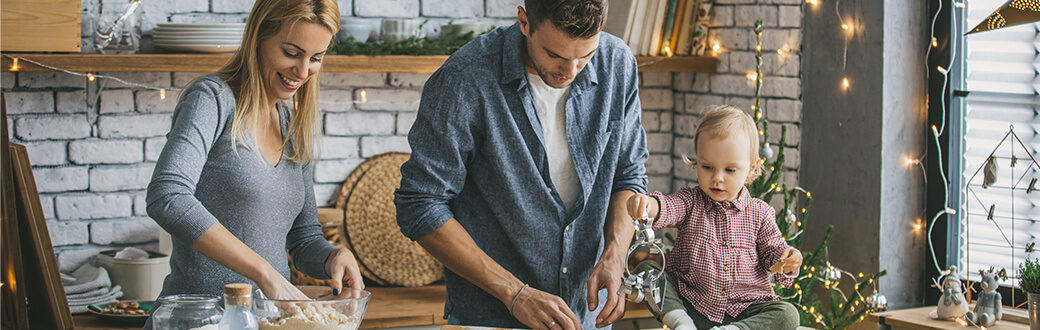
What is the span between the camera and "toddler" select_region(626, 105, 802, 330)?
185 cm

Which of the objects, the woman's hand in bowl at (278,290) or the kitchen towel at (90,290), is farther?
the kitchen towel at (90,290)

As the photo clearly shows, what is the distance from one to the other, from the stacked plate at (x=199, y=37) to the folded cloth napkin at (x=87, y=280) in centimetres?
75

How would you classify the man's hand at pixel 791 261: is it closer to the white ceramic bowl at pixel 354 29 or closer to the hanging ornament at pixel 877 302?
the hanging ornament at pixel 877 302

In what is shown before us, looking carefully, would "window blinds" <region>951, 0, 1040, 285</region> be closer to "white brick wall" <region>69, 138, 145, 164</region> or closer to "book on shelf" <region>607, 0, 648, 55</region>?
"book on shelf" <region>607, 0, 648, 55</region>

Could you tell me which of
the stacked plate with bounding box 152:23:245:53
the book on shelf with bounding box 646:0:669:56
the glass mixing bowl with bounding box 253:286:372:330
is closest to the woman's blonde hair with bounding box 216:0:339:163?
the glass mixing bowl with bounding box 253:286:372:330

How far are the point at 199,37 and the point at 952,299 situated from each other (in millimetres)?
2347

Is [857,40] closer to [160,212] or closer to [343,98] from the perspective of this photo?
[343,98]

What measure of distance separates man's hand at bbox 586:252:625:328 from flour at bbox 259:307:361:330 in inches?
22.1

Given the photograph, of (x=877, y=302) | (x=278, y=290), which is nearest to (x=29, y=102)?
(x=278, y=290)

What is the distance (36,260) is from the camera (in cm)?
257

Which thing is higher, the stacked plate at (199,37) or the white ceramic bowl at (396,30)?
the white ceramic bowl at (396,30)

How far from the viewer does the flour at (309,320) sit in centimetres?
130

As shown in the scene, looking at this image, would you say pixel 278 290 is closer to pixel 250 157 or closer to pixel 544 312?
pixel 250 157

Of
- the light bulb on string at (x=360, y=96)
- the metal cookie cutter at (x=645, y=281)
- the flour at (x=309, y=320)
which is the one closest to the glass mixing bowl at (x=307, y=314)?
the flour at (x=309, y=320)
